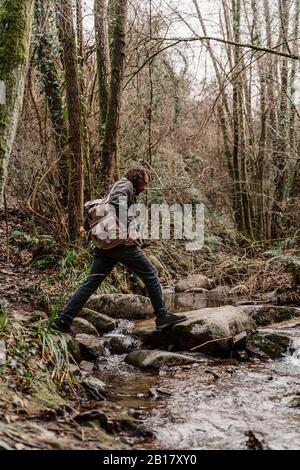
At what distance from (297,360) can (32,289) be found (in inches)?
153

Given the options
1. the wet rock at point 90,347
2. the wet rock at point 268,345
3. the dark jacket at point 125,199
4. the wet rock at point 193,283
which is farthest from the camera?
the wet rock at point 193,283

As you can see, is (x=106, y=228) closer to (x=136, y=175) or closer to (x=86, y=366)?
(x=136, y=175)

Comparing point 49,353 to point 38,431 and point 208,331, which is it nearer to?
point 38,431

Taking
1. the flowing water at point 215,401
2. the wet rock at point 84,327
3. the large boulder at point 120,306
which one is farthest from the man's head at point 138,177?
the large boulder at point 120,306

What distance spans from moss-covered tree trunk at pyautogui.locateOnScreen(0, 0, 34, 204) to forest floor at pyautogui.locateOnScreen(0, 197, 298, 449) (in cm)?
162

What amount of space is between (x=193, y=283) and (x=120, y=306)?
359 centimetres

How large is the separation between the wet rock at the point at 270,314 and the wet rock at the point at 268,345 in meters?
1.33

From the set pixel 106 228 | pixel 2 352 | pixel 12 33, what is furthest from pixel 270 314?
pixel 12 33

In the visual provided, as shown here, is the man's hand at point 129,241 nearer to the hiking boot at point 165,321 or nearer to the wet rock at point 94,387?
the hiking boot at point 165,321

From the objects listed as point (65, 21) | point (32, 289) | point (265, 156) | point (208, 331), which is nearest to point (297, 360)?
point (208, 331)

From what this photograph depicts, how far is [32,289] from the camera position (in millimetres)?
7340

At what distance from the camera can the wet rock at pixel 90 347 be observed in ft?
18.3

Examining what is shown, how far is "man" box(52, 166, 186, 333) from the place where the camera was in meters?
5.42
